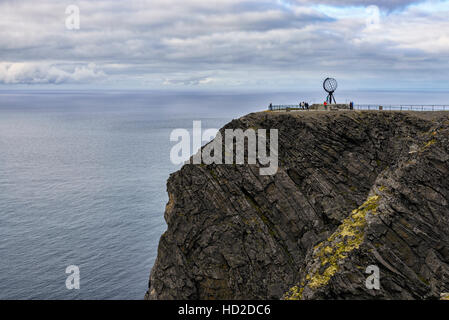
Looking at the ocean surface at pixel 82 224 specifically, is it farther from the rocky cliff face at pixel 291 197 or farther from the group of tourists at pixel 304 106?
the group of tourists at pixel 304 106

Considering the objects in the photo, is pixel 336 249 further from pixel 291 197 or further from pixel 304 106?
pixel 304 106

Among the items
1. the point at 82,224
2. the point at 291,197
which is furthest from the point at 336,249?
the point at 82,224

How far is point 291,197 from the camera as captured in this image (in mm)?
59062

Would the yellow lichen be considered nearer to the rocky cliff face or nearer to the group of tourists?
the rocky cliff face

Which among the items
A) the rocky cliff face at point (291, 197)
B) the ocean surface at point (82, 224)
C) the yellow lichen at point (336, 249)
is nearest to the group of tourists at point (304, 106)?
the rocky cliff face at point (291, 197)

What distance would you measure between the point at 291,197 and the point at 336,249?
643 inches

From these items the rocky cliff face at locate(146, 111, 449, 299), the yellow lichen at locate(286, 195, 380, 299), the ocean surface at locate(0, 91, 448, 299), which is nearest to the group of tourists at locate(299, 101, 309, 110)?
the rocky cliff face at locate(146, 111, 449, 299)

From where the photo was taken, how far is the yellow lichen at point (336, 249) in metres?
42.1

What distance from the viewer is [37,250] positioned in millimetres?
82938

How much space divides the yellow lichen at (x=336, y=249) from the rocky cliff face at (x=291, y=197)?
0.76 ft

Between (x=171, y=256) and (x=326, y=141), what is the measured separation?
25.1 metres

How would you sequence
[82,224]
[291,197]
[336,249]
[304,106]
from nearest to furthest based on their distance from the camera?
[336,249] → [291,197] → [304,106] → [82,224]
